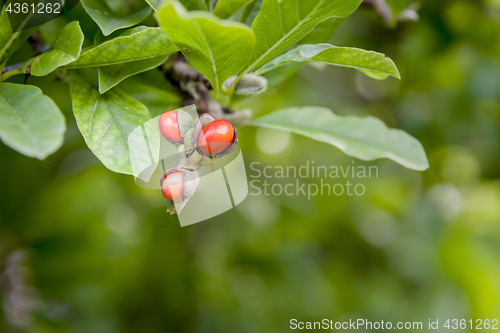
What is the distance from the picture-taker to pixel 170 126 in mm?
751

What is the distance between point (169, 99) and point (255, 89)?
211 millimetres

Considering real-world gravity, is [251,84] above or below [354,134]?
above

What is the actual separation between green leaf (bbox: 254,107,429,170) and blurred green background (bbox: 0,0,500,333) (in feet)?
2.74

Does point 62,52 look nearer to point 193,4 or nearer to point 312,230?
point 193,4

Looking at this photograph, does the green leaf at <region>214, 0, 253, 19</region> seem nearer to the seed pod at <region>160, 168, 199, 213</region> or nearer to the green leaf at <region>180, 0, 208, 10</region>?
the green leaf at <region>180, 0, 208, 10</region>

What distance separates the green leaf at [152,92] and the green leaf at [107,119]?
59 millimetres

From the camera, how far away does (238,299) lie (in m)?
2.37

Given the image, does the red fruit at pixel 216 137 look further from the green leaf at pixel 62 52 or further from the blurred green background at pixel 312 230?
the blurred green background at pixel 312 230

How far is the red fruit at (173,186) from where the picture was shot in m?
0.70

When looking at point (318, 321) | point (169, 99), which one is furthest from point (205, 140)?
point (318, 321)

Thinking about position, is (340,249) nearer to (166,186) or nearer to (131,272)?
(131,272)

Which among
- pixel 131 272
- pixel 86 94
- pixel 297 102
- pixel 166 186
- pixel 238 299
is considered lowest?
pixel 238 299

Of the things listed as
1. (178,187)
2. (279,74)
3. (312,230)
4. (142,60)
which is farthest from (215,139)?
(312,230)

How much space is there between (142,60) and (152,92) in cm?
14
